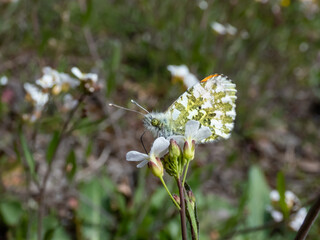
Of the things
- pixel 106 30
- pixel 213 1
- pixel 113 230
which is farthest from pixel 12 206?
pixel 106 30

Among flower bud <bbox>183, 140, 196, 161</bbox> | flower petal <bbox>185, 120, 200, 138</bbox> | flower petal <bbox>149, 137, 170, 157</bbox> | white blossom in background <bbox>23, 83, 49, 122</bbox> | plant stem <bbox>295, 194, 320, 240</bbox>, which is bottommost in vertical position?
plant stem <bbox>295, 194, 320, 240</bbox>

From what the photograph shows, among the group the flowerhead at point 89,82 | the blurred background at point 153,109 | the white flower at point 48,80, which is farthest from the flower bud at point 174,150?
the white flower at point 48,80

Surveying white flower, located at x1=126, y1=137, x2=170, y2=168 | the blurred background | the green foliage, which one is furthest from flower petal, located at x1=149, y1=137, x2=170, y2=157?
the green foliage

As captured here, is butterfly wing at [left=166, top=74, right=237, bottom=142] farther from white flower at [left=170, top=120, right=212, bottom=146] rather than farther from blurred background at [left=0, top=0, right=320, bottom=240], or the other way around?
blurred background at [left=0, top=0, right=320, bottom=240]

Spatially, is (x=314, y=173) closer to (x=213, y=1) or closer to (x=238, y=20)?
(x=238, y=20)

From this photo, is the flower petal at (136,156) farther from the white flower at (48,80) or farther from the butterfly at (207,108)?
the white flower at (48,80)
